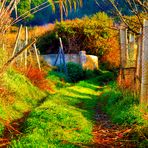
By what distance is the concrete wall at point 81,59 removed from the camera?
31.0m

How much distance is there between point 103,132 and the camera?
11344 millimetres

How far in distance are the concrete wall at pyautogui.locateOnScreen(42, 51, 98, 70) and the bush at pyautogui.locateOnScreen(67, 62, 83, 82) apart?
5.58 ft

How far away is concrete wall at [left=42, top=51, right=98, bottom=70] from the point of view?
1222 inches

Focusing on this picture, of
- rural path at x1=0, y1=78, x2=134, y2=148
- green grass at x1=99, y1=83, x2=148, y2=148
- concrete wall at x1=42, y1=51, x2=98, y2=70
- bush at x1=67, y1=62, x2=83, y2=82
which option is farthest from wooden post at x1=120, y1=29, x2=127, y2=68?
concrete wall at x1=42, y1=51, x2=98, y2=70

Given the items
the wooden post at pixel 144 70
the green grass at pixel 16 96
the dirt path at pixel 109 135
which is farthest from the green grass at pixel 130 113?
the green grass at pixel 16 96

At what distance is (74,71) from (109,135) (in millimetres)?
17298

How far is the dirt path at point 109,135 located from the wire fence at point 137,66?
140cm

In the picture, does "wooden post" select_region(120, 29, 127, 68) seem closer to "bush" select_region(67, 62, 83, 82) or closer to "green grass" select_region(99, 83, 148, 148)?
"green grass" select_region(99, 83, 148, 148)

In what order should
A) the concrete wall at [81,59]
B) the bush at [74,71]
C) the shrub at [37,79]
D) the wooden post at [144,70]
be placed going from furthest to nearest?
the concrete wall at [81,59] → the bush at [74,71] → the shrub at [37,79] → the wooden post at [144,70]

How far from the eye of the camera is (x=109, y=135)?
11.0m

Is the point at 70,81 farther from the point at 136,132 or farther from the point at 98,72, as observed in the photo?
the point at 136,132

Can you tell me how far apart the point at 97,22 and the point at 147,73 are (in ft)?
72.6

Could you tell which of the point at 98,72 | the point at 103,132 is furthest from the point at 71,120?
the point at 98,72

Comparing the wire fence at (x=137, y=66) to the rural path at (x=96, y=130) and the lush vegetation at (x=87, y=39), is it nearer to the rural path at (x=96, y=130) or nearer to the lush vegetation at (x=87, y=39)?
the rural path at (x=96, y=130)
